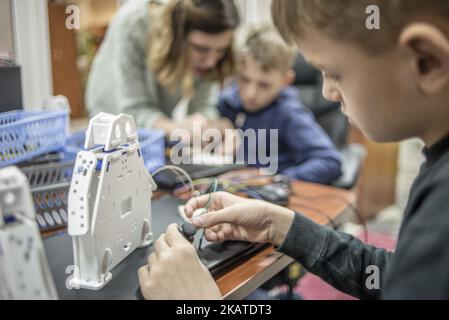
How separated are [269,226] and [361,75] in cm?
35

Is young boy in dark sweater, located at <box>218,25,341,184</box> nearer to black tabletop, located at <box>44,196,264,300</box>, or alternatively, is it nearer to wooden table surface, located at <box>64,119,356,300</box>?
wooden table surface, located at <box>64,119,356,300</box>

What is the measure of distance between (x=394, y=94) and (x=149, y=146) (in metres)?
0.54

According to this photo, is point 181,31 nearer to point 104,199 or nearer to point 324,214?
point 324,214

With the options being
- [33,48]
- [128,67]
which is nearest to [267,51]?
[128,67]

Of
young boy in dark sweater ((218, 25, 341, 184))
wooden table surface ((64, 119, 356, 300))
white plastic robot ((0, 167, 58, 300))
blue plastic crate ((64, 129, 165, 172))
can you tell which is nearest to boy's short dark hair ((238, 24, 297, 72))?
young boy in dark sweater ((218, 25, 341, 184))

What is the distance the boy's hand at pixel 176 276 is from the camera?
22.0 inches

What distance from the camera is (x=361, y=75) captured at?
479 mm

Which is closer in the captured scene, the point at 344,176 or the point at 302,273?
the point at 302,273

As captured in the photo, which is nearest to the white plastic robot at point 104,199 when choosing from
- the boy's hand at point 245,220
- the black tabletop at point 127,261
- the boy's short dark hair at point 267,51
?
the black tabletop at point 127,261

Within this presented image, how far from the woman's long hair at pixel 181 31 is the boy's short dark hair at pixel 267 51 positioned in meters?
0.08

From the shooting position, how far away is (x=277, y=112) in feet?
5.47

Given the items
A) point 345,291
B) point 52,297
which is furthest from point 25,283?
point 345,291

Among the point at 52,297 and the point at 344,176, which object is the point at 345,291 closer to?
the point at 52,297
